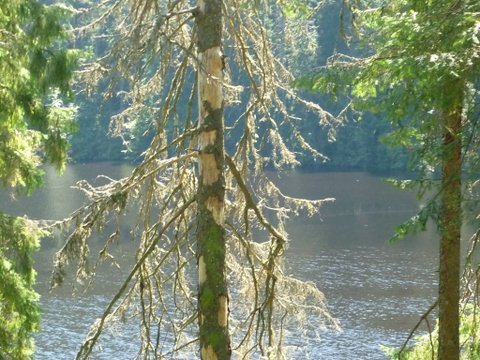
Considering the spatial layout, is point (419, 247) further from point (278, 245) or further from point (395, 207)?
point (278, 245)

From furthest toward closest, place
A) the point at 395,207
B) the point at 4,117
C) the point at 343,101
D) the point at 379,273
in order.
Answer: the point at 343,101, the point at 395,207, the point at 379,273, the point at 4,117

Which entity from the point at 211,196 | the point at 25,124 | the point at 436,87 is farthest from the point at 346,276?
the point at 436,87

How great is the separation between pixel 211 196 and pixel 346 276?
70.1 feet

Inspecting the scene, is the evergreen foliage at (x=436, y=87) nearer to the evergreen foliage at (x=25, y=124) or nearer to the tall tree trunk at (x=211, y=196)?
the tall tree trunk at (x=211, y=196)

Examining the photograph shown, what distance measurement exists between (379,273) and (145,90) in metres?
20.6

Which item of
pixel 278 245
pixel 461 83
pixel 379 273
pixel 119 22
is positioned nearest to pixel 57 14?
pixel 119 22

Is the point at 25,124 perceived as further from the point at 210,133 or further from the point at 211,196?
the point at 211,196

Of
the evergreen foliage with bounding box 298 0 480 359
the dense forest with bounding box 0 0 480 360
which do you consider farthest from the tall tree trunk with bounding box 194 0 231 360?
the evergreen foliage with bounding box 298 0 480 359

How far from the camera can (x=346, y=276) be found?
2561 centimetres

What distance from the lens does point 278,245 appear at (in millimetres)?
5504

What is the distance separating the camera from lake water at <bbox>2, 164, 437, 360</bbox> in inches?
783

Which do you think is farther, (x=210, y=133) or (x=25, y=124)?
(x=25, y=124)

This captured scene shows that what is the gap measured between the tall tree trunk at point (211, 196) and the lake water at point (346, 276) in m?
9.76

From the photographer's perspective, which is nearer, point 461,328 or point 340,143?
point 461,328
